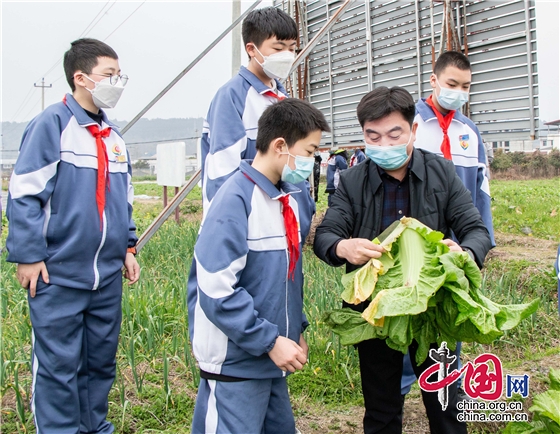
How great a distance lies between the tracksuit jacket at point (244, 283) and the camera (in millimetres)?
1659

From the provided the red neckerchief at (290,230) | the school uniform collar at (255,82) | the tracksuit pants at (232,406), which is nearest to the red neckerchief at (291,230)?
the red neckerchief at (290,230)

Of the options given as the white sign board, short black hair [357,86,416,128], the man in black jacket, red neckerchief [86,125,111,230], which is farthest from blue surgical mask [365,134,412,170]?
the white sign board

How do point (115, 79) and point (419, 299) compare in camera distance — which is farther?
point (115, 79)

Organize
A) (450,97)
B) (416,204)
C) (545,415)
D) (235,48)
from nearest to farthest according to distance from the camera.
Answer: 1. (545,415)
2. (416,204)
3. (450,97)
4. (235,48)

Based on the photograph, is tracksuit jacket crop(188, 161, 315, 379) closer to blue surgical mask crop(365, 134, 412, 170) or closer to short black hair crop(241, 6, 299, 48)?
blue surgical mask crop(365, 134, 412, 170)

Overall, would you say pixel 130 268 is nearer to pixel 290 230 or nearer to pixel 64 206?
pixel 64 206

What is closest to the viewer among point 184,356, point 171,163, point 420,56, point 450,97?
point 450,97

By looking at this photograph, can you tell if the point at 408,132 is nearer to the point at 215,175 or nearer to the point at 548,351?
the point at 215,175

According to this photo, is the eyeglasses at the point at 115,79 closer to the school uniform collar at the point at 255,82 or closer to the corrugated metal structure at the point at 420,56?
the school uniform collar at the point at 255,82

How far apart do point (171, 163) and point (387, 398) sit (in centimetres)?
632

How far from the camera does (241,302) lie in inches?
65.3

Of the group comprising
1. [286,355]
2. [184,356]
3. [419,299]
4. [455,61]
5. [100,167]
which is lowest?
[184,356]

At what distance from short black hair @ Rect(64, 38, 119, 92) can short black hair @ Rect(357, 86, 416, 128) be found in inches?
52.8

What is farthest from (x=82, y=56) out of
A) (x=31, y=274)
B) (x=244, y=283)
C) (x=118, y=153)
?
(x=244, y=283)
